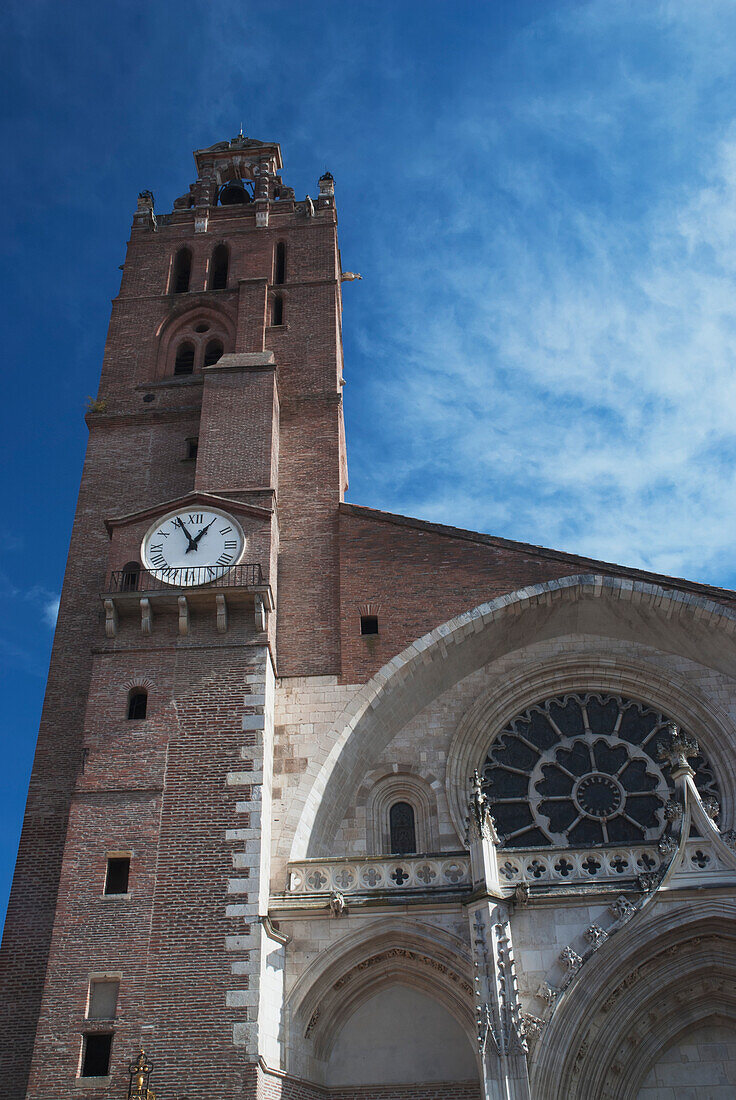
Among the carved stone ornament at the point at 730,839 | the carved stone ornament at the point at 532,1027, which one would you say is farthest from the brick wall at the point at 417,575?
the carved stone ornament at the point at 532,1027

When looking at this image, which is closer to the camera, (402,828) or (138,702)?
(138,702)

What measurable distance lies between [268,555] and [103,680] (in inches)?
126

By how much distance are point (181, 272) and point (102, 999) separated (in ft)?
55.4

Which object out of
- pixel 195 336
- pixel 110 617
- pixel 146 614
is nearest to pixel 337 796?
pixel 146 614

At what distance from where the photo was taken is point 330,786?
1541 cm

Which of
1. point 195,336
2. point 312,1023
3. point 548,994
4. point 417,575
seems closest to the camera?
point 548,994

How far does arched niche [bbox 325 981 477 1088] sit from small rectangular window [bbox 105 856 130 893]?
3472 mm

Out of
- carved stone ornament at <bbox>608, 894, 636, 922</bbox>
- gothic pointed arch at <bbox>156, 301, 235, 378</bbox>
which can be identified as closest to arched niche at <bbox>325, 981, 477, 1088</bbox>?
carved stone ornament at <bbox>608, 894, 636, 922</bbox>

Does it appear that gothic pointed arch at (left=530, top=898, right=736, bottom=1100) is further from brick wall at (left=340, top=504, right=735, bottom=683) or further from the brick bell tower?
brick wall at (left=340, top=504, right=735, bottom=683)

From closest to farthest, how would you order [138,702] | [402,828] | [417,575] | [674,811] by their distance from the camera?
[674,811] → [138,702] → [402,828] → [417,575]

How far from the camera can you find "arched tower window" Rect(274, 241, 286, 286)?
2362 centimetres

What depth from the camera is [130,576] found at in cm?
1659

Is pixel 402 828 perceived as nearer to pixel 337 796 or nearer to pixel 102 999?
pixel 337 796

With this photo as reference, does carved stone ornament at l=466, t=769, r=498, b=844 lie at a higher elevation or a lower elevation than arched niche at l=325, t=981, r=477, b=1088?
higher
